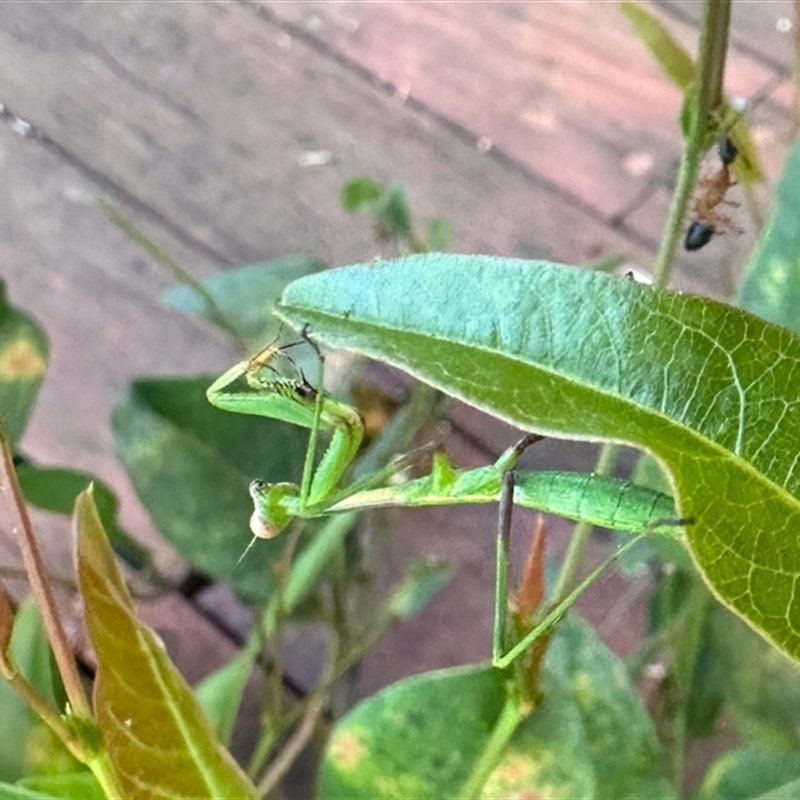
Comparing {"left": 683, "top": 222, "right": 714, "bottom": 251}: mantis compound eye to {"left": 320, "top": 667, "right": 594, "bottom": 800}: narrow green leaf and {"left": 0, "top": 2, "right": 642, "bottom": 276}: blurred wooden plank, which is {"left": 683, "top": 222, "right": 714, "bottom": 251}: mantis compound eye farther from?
{"left": 0, "top": 2, "right": 642, "bottom": 276}: blurred wooden plank

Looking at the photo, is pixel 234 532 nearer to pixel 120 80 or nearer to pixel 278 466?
pixel 278 466

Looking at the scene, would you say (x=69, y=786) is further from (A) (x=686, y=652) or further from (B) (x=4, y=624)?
(A) (x=686, y=652)

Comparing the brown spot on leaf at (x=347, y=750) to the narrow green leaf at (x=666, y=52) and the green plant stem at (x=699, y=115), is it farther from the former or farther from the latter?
the narrow green leaf at (x=666, y=52)

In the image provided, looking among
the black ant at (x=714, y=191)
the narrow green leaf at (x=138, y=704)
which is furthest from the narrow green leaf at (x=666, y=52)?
the narrow green leaf at (x=138, y=704)

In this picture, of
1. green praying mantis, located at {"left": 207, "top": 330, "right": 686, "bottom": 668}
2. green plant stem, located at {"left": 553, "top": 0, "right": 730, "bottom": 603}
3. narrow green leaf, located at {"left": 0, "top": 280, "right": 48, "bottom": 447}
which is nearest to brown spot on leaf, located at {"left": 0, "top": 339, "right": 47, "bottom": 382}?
narrow green leaf, located at {"left": 0, "top": 280, "right": 48, "bottom": 447}

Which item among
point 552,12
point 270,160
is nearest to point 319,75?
point 270,160

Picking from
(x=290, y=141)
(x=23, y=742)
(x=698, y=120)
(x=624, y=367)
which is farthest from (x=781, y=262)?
(x=290, y=141)
